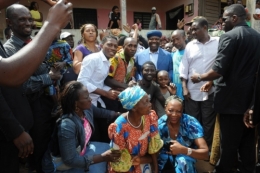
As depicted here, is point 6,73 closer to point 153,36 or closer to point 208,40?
point 208,40

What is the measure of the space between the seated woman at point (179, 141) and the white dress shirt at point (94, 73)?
82cm

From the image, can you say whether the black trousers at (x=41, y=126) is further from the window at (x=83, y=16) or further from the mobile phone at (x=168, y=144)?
the window at (x=83, y=16)

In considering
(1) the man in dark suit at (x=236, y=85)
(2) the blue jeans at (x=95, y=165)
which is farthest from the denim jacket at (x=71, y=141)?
(1) the man in dark suit at (x=236, y=85)

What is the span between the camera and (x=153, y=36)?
161 inches

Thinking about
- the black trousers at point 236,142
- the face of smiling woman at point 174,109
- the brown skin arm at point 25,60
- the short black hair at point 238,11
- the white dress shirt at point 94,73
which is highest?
the short black hair at point 238,11

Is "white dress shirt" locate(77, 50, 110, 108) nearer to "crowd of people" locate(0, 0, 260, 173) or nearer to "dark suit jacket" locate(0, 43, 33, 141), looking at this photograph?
"crowd of people" locate(0, 0, 260, 173)

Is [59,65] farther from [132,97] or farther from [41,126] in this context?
[132,97]

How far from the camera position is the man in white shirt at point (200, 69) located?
3.50 meters

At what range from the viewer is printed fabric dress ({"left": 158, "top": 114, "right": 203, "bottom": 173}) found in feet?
8.75

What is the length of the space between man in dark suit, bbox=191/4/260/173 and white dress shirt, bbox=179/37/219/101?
1.64 feet

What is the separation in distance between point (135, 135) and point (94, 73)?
36.1 inches

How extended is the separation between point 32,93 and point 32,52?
147cm

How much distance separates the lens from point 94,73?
2.97m

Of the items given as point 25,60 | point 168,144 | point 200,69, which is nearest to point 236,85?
point 200,69
